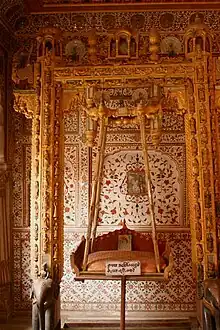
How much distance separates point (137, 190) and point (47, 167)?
160 cm

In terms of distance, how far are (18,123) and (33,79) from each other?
→ 1335 millimetres

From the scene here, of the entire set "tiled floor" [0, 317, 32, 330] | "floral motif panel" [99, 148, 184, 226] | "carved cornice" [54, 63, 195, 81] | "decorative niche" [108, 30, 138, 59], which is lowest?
"tiled floor" [0, 317, 32, 330]

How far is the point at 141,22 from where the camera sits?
4.85 m

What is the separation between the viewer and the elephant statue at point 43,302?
3209 mm

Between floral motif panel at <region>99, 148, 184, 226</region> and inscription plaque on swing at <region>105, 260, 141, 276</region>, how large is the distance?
1.55m

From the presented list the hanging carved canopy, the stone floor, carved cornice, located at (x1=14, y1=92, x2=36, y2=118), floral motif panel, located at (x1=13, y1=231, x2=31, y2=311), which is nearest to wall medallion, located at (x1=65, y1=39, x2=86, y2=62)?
carved cornice, located at (x1=14, y1=92, x2=36, y2=118)

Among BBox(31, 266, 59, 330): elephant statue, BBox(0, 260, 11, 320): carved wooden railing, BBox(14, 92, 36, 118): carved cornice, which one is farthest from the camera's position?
BBox(0, 260, 11, 320): carved wooden railing

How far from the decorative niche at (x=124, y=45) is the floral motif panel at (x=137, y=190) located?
156 centimetres

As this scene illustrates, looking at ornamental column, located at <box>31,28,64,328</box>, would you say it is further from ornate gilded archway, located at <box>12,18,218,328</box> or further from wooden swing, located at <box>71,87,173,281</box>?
wooden swing, located at <box>71,87,173,281</box>

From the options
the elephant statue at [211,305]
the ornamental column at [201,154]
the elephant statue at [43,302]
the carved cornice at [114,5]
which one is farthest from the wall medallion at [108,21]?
the elephant statue at [211,305]

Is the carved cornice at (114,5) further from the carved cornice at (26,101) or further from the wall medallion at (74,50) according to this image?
the carved cornice at (26,101)

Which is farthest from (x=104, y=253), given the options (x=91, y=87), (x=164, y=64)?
(x=164, y=64)

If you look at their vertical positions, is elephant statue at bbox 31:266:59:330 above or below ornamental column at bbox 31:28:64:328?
below

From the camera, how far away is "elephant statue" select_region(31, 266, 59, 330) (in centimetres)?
321
